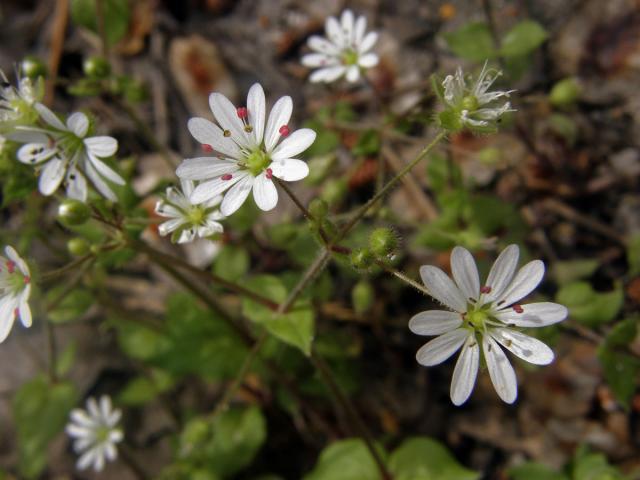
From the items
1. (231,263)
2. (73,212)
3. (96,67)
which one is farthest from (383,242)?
(96,67)

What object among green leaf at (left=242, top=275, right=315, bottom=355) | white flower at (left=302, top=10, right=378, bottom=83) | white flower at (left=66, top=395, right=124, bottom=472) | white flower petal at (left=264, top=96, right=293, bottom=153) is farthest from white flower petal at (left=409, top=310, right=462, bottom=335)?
white flower at (left=66, top=395, right=124, bottom=472)

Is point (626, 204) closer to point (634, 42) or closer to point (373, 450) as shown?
point (634, 42)

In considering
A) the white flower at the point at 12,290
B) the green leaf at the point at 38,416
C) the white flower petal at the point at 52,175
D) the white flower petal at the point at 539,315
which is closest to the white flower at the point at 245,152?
the white flower petal at the point at 52,175

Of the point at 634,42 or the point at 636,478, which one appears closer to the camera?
the point at 636,478

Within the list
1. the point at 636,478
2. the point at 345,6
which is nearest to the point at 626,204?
the point at 636,478

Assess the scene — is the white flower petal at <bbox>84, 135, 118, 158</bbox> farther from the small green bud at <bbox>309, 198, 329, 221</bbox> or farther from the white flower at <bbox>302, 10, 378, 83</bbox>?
the white flower at <bbox>302, 10, 378, 83</bbox>

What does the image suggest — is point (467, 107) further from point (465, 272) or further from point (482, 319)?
point (482, 319)
